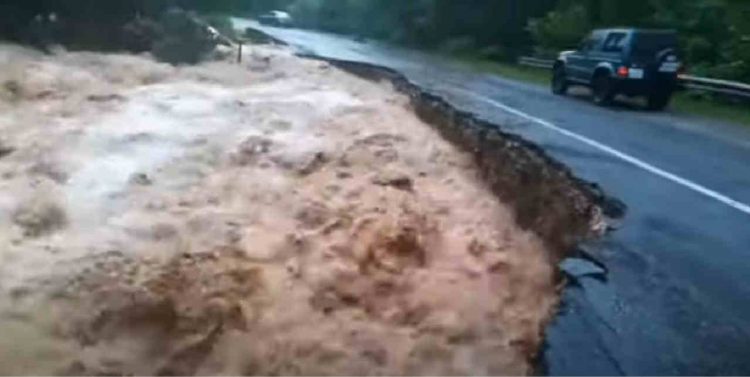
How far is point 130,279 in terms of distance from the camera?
9234mm

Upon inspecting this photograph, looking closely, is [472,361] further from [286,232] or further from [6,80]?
[6,80]

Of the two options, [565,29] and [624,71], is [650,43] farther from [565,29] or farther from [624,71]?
[565,29]

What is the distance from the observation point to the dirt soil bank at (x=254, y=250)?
7918 millimetres

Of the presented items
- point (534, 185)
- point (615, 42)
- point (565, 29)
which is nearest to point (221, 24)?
point (565, 29)

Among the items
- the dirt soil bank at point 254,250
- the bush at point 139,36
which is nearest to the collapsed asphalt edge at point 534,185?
the dirt soil bank at point 254,250

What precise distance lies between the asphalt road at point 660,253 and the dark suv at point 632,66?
12.0ft

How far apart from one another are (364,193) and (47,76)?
1080cm

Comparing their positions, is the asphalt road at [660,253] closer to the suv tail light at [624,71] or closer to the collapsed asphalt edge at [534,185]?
the collapsed asphalt edge at [534,185]

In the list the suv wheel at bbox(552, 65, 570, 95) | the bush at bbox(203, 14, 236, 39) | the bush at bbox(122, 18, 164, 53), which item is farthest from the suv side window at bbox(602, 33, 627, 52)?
the bush at bbox(203, 14, 236, 39)

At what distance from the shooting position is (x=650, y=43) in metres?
22.0

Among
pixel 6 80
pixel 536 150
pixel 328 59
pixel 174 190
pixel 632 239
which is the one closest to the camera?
pixel 632 239

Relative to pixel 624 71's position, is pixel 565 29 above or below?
below

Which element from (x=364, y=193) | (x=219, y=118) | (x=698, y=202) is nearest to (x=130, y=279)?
(x=364, y=193)

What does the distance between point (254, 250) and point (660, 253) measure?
3.80 metres
